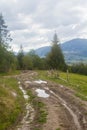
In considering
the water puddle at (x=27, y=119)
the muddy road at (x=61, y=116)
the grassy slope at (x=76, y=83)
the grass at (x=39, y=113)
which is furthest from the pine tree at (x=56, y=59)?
the water puddle at (x=27, y=119)

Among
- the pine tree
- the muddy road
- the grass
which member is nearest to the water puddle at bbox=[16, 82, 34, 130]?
the muddy road

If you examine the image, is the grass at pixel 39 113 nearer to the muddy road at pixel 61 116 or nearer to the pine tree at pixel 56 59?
the muddy road at pixel 61 116

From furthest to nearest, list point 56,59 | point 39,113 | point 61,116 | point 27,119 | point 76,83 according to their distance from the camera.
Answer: point 56,59, point 76,83, point 39,113, point 61,116, point 27,119

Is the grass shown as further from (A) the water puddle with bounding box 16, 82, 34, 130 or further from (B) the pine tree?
(B) the pine tree

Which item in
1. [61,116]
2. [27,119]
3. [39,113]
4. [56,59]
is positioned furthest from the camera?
[56,59]

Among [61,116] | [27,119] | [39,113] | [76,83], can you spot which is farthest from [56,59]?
[27,119]

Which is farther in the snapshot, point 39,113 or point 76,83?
point 76,83

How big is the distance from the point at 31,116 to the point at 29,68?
90.5 m

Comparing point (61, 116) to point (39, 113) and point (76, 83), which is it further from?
point (76, 83)

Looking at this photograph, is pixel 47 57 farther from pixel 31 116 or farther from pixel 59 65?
pixel 31 116

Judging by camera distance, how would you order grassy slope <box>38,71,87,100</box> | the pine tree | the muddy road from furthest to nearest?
the pine tree
grassy slope <box>38,71,87,100</box>
the muddy road

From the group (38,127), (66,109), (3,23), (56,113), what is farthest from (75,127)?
(3,23)

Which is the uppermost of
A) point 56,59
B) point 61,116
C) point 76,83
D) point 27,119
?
point 56,59

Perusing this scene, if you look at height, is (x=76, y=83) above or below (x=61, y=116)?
above
